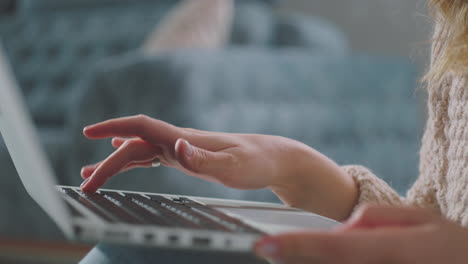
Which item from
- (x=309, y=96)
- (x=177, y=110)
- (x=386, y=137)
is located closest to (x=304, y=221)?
(x=177, y=110)

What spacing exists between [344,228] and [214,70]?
1034 mm

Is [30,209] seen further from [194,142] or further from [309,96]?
[194,142]

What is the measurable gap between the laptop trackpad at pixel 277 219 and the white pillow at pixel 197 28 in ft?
3.83

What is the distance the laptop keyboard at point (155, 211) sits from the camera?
0.34 metres

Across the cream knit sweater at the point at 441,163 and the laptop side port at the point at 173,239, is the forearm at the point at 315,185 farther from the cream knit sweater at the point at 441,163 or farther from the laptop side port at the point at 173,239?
the laptop side port at the point at 173,239

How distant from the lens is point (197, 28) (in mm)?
1644

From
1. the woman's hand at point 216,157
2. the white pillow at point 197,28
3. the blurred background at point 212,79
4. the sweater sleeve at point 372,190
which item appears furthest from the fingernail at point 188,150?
the white pillow at point 197,28

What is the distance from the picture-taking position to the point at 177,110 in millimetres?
1243

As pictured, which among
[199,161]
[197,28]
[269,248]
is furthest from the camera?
[197,28]

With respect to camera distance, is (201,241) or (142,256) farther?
(142,256)

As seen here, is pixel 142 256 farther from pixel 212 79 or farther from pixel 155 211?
pixel 212 79

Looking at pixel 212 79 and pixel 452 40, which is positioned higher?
pixel 452 40

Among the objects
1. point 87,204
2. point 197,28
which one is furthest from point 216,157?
point 197,28

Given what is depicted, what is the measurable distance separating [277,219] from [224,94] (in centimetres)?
91
